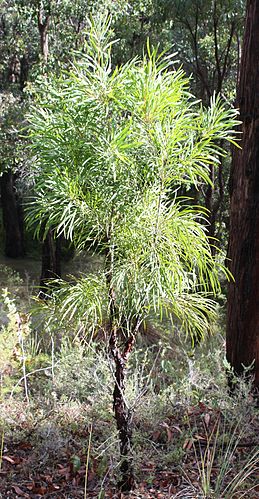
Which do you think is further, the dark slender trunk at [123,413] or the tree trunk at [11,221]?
the tree trunk at [11,221]

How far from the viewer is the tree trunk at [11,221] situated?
526 inches

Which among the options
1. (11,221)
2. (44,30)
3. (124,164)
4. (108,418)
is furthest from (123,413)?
(11,221)

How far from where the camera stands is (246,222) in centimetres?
430

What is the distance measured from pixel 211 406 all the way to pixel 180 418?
0.26 metres

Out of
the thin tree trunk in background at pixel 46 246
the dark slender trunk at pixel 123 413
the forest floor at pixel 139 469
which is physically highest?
the thin tree trunk in background at pixel 46 246

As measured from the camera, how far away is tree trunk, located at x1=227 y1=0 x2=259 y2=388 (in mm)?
4191

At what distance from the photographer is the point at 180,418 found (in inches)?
165

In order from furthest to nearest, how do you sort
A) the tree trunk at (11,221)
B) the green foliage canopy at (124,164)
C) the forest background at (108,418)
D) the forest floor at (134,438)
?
the tree trunk at (11,221), the forest floor at (134,438), the forest background at (108,418), the green foliage canopy at (124,164)

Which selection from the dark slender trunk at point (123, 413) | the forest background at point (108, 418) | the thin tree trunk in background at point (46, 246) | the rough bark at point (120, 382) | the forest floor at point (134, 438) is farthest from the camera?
the thin tree trunk in background at point (46, 246)

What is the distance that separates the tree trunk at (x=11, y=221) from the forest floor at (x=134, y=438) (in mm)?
8857

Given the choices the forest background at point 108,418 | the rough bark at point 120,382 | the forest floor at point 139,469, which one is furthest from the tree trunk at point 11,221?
the rough bark at point 120,382

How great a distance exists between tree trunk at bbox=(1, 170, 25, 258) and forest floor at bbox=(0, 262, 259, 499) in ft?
29.1

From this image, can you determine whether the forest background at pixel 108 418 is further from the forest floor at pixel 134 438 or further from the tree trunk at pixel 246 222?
the tree trunk at pixel 246 222

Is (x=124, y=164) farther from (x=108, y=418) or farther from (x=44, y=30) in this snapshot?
(x=44, y=30)
